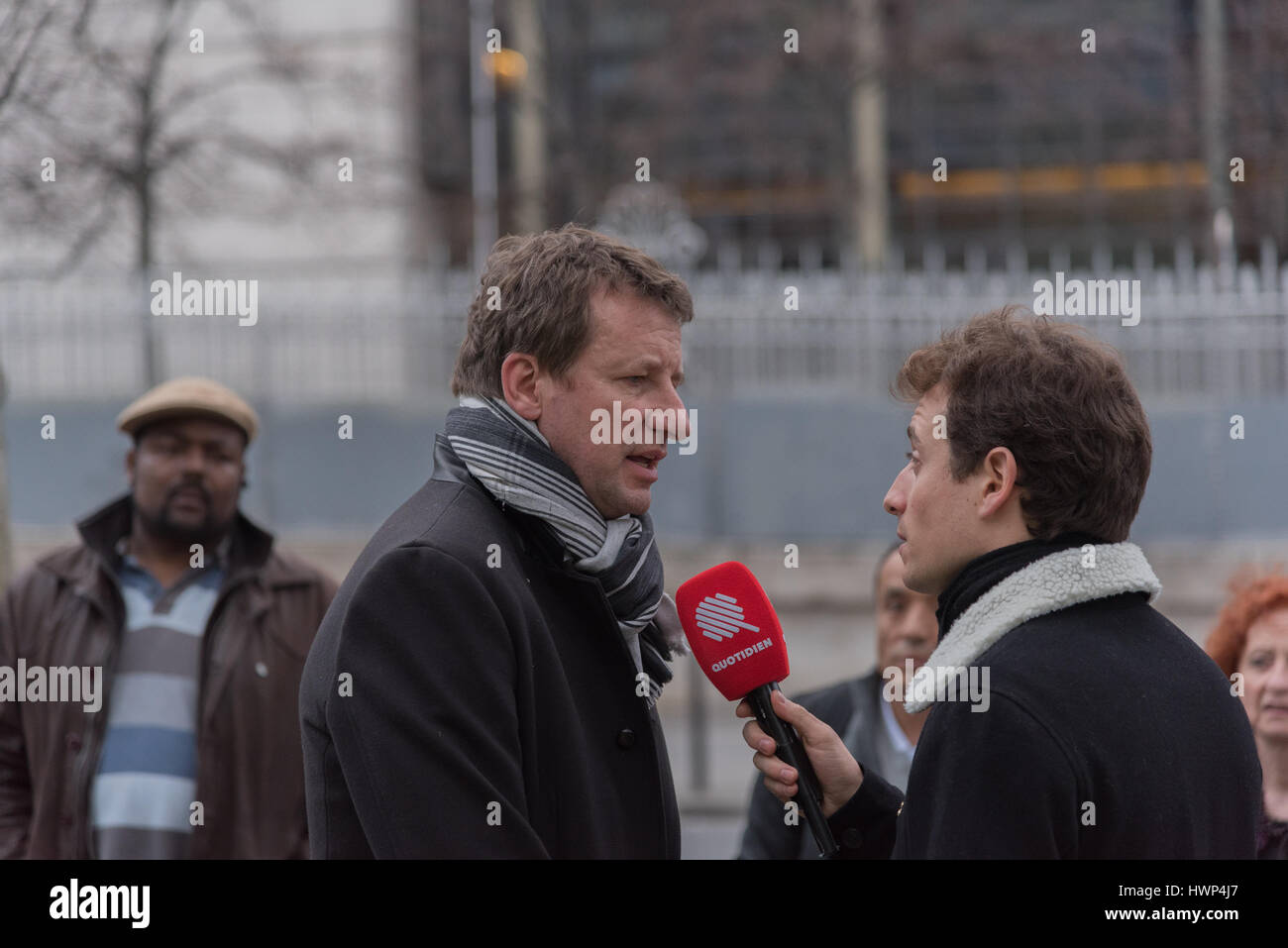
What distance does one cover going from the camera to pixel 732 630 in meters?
2.61

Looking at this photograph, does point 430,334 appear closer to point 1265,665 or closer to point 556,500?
point 1265,665

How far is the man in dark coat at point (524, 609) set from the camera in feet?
7.09

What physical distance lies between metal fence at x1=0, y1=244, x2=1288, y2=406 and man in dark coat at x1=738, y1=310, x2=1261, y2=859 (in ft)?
25.0

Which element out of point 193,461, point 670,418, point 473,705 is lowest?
point 473,705

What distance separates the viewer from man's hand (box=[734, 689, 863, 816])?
2.56 meters

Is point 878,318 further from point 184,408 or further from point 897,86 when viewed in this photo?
point 897,86

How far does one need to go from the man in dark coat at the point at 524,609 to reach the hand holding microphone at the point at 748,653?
0.12m

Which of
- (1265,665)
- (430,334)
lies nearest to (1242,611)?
(1265,665)

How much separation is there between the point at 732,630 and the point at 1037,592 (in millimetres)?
619

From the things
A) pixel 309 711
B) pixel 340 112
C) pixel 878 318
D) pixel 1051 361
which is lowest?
pixel 309 711

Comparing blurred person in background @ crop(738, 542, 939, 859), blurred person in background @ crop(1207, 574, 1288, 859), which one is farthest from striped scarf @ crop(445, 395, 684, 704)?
blurred person in background @ crop(1207, 574, 1288, 859)

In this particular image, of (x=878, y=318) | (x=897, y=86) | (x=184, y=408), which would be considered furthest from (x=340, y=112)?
(x=184, y=408)
